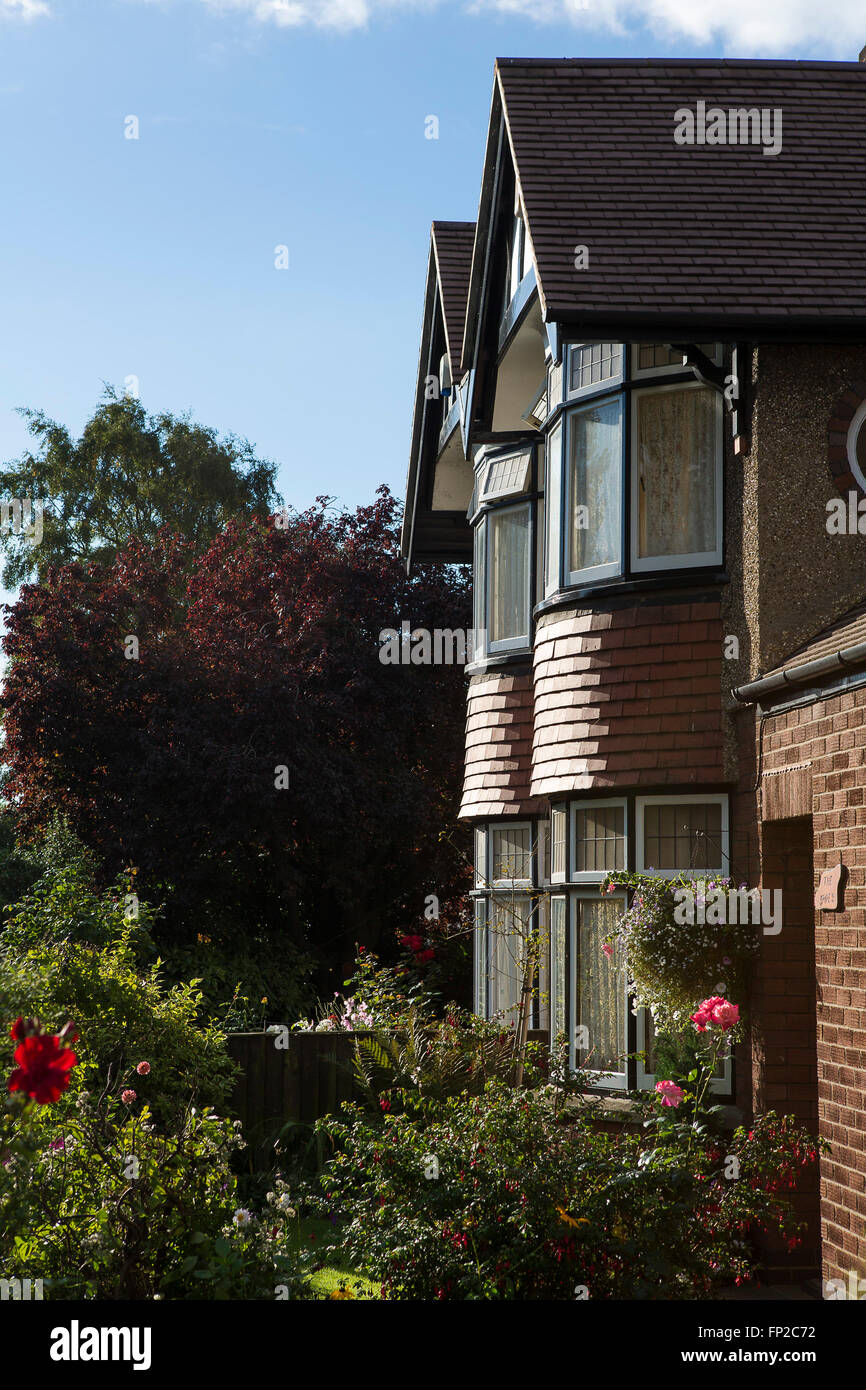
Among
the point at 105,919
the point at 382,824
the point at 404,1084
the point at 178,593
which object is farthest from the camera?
the point at 178,593

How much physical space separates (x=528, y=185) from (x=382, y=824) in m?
10.3

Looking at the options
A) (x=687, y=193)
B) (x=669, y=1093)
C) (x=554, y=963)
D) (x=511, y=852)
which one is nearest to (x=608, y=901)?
(x=554, y=963)

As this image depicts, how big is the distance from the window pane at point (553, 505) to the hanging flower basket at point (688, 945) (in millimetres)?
2620

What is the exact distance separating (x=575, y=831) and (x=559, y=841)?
28 cm

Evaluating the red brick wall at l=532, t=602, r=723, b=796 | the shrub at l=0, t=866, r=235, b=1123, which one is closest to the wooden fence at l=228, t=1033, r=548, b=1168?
the shrub at l=0, t=866, r=235, b=1123

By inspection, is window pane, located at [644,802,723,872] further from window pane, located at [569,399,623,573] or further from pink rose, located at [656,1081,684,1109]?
pink rose, located at [656,1081,684,1109]

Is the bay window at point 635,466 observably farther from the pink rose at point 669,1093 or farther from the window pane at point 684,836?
the pink rose at point 669,1093

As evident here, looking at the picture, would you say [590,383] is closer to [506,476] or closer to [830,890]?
[506,476]

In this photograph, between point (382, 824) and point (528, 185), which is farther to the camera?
point (382, 824)

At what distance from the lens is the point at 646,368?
29.8 ft

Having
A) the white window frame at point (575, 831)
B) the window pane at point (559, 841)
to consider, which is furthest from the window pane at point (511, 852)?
the white window frame at point (575, 831)
